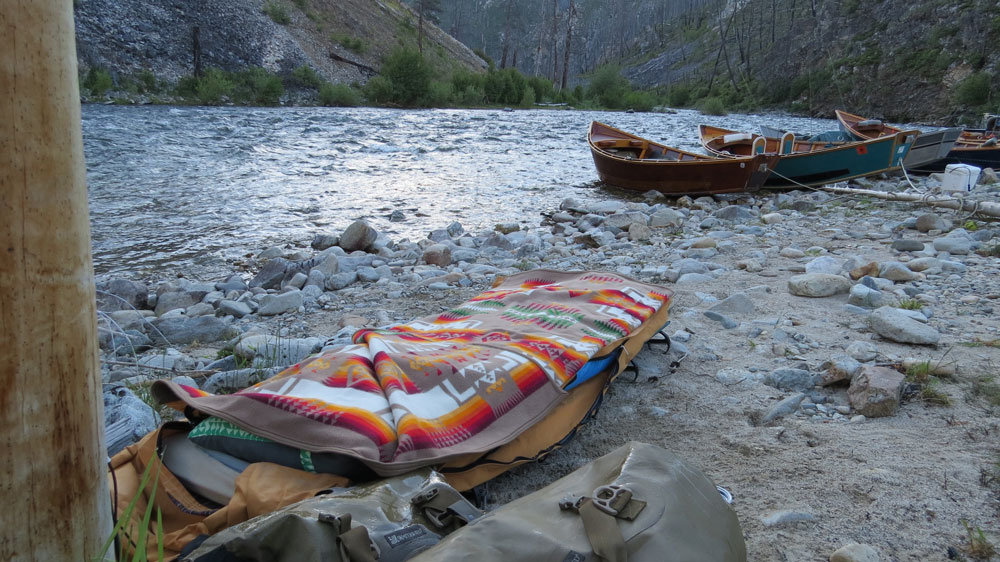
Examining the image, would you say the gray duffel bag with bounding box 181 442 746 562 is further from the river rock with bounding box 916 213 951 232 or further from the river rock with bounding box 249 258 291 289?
the river rock with bounding box 916 213 951 232

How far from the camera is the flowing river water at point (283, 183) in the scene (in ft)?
24.1

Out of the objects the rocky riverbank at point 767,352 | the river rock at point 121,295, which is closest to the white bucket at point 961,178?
the rocky riverbank at point 767,352

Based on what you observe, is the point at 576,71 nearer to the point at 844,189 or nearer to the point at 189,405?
the point at 844,189

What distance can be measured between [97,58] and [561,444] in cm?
3471

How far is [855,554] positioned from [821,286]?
104 inches

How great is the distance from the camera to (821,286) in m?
3.91

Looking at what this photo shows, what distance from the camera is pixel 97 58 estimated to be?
29.2 meters

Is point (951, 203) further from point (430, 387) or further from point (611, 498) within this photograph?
point (611, 498)

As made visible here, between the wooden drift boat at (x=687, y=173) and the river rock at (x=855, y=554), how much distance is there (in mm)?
8679

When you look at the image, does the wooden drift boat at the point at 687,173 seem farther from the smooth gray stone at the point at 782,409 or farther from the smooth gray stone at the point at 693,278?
the smooth gray stone at the point at 782,409

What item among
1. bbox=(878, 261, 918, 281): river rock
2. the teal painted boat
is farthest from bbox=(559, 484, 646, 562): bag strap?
the teal painted boat

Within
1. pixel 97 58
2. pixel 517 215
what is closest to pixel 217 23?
pixel 97 58

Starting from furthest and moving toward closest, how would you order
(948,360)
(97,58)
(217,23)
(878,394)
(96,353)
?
(217,23) → (97,58) → (948,360) → (878,394) → (96,353)

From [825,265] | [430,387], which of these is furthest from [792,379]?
[825,265]
